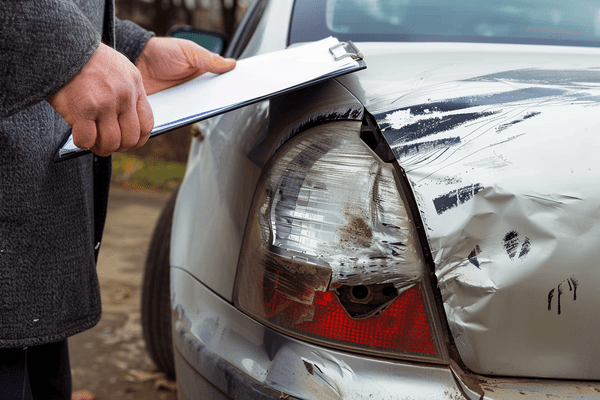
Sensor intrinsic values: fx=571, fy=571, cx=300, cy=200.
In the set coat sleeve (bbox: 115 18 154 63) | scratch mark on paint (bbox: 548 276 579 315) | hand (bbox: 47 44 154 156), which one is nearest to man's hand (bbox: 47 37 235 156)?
hand (bbox: 47 44 154 156)

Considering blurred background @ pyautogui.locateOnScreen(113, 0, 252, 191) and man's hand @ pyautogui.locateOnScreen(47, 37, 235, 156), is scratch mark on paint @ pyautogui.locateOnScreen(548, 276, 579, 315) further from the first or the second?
blurred background @ pyautogui.locateOnScreen(113, 0, 252, 191)

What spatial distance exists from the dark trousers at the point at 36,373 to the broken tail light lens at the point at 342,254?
550mm

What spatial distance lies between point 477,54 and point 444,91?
239mm

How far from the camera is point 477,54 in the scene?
121 cm

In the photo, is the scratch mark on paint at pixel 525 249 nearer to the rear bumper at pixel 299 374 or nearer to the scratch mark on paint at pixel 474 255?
the scratch mark on paint at pixel 474 255

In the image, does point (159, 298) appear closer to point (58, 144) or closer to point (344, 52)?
point (58, 144)

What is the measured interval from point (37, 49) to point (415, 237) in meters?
0.65

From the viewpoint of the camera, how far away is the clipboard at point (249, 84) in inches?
40.3

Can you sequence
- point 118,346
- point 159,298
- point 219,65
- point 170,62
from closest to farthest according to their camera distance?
point 219,65 → point 170,62 → point 159,298 → point 118,346

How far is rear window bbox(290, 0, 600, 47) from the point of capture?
1.43 m

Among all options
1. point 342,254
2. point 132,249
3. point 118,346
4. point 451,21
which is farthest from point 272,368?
point 132,249

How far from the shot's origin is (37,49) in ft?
2.76

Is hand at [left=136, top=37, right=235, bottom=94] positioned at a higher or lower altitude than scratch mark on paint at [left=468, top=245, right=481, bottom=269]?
higher

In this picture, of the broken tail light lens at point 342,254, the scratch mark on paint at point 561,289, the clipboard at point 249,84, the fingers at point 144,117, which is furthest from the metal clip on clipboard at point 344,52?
the scratch mark on paint at point 561,289
